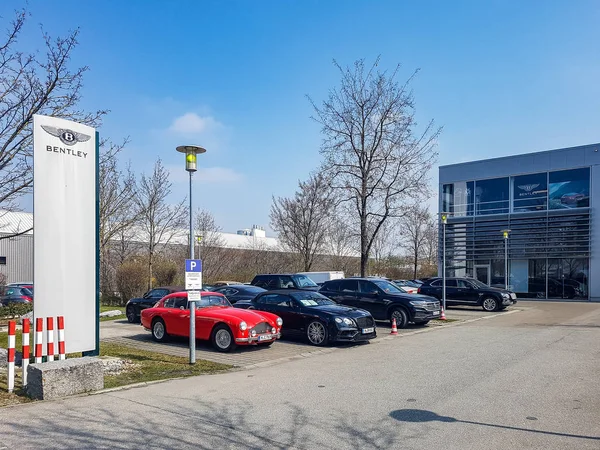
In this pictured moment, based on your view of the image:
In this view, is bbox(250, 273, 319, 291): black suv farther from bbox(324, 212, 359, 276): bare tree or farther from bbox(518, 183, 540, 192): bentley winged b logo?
bbox(518, 183, 540, 192): bentley winged b logo

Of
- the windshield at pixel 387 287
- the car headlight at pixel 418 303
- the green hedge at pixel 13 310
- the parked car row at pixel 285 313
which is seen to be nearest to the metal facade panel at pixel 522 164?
the parked car row at pixel 285 313

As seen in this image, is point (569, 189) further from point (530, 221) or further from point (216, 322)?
point (216, 322)

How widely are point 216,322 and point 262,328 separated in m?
1.13

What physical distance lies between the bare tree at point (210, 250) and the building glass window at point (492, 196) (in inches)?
824

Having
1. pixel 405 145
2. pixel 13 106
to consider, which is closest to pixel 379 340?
pixel 13 106

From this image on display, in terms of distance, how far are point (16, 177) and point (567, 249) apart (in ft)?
112

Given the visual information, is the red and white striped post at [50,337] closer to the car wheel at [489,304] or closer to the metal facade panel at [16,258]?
the car wheel at [489,304]

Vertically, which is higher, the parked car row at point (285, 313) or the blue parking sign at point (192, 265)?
the blue parking sign at point (192, 265)

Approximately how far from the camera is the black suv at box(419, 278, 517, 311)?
1009 inches

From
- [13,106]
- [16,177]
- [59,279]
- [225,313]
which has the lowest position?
[225,313]

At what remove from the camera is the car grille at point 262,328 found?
40.5 feet

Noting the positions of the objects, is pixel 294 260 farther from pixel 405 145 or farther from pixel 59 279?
pixel 59 279

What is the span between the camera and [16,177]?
1229 centimetres

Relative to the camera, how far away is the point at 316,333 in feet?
44.8
